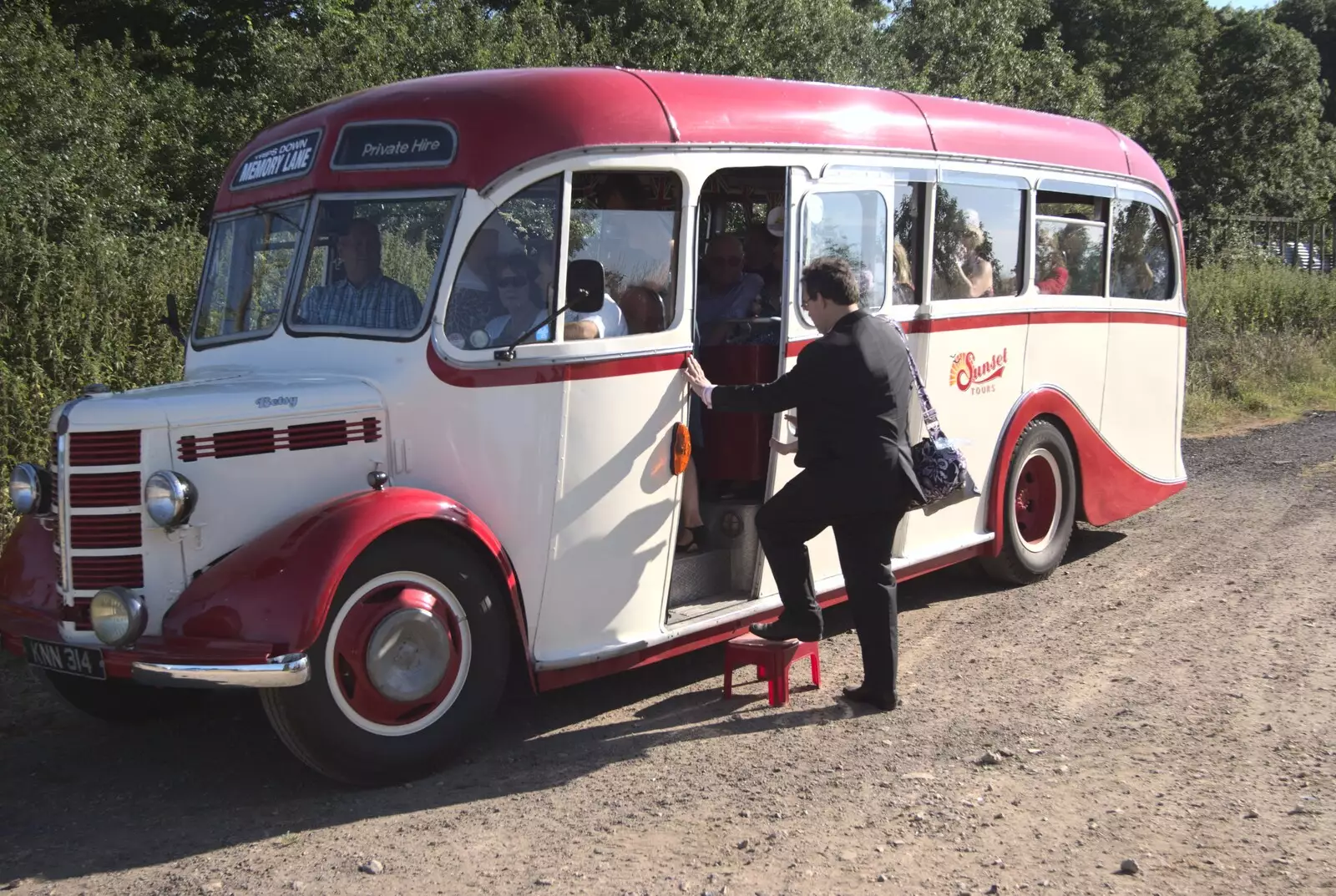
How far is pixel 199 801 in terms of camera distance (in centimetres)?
475

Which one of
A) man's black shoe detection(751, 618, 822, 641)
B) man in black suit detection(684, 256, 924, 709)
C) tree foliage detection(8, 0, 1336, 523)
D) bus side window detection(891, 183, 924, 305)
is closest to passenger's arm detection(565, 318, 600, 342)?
man in black suit detection(684, 256, 924, 709)

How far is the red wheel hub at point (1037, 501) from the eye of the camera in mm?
7984

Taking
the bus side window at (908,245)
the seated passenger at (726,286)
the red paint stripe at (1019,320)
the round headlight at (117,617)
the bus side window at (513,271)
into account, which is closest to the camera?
the round headlight at (117,617)

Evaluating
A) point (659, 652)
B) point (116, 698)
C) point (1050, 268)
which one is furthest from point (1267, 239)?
point (116, 698)

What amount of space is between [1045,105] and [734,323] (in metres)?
15.8

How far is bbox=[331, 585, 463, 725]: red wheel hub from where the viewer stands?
4.63 metres

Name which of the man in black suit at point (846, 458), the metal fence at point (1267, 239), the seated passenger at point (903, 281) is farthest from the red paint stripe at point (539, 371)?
the metal fence at point (1267, 239)

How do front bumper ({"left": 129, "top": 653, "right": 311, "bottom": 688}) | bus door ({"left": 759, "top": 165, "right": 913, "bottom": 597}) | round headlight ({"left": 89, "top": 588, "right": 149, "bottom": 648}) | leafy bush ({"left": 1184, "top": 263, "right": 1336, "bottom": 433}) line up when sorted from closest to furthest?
front bumper ({"left": 129, "top": 653, "right": 311, "bottom": 688}) < round headlight ({"left": 89, "top": 588, "right": 149, "bottom": 648}) < bus door ({"left": 759, "top": 165, "right": 913, "bottom": 597}) < leafy bush ({"left": 1184, "top": 263, "right": 1336, "bottom": 433})

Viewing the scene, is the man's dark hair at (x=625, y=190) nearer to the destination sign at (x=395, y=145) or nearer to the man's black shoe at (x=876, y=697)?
the destination sign at (x=395, y=145)

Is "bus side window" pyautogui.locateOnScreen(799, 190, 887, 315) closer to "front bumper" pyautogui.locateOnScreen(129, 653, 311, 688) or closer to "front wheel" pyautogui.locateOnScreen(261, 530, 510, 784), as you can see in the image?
"front wheel" pyautogui.locateOnScreen(261, 530, 510, 784)

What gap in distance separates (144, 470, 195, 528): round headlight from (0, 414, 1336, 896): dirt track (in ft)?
3.57

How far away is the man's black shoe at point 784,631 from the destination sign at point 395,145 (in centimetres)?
237

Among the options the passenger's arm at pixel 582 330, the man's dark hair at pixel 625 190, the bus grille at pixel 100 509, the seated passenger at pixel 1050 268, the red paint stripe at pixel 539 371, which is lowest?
the bus grille at pixel 100 509

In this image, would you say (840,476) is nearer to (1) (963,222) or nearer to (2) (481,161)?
(2) (481,161)
